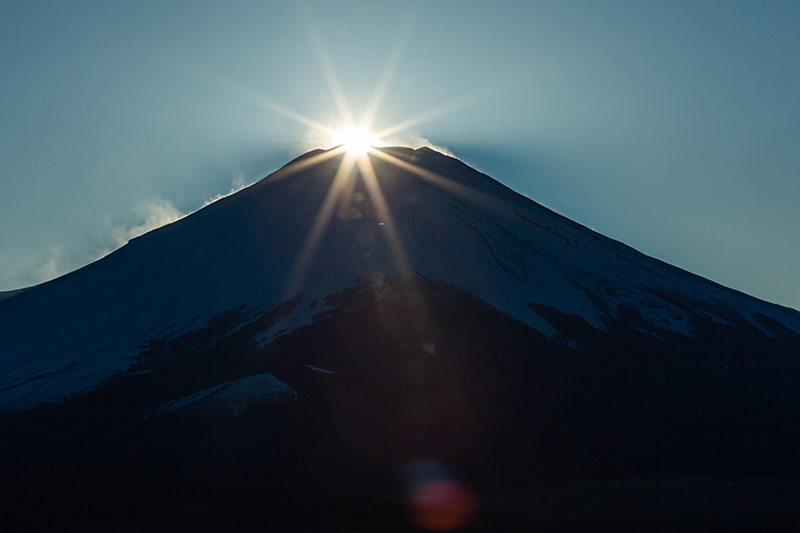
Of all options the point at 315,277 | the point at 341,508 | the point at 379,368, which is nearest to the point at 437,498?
the point at 341,508

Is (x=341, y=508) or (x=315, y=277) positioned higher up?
(x=315, y=277)

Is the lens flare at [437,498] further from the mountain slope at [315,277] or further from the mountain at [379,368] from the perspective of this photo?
the mountain slope at [315,277]

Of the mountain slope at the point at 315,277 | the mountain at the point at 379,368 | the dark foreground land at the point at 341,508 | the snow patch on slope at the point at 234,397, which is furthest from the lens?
the mountain slope at the point at 315,277

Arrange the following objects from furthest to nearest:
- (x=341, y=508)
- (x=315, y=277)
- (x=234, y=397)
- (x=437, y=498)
Result: (x=315, y=277), (x=234, y=397), (x=437, y=498), (x=341, y=508)

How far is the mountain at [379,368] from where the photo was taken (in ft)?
121

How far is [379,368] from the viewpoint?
5119 centimetres

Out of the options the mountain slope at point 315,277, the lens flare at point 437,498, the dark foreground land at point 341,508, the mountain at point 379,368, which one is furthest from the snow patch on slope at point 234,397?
the lens flare at point 437,498

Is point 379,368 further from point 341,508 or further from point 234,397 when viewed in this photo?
point 341,508

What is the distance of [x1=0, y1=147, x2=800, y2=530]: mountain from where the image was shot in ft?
121

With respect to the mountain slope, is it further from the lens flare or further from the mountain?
the lens flare

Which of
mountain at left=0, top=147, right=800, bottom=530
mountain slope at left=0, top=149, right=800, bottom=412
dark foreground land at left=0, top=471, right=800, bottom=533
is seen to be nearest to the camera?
dark foreground land at left=0, top=471, right=800, bottom=533

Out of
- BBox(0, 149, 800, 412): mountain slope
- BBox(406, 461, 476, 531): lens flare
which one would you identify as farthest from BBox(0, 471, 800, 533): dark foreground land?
BBox(0, 149, 800, 412): mountain slope

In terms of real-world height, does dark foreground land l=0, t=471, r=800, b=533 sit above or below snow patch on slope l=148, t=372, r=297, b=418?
below

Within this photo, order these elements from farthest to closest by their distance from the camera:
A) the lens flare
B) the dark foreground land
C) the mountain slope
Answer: the mountain slope
the lens flare
the dark foreground land
